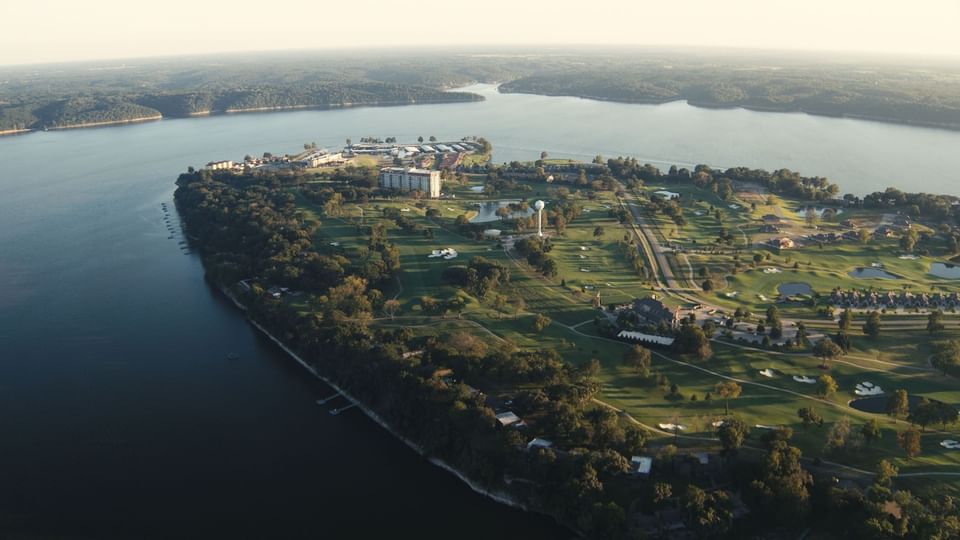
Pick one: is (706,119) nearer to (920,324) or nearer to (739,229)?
(739,229)

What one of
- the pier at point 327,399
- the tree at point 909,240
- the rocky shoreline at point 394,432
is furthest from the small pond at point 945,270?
the pier at point 327,399

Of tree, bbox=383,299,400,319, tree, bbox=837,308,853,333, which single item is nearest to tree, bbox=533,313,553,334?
tree, bbox=383,299,400,319

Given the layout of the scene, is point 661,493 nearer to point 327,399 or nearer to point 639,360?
point 639,360

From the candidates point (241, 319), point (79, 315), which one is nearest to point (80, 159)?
point (79, 315)

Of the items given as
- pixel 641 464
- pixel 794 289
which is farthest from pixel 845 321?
pixel 641 464

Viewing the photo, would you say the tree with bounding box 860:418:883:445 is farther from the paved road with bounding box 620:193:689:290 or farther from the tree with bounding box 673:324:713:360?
the paved road with bounding box 620:193:689:290
